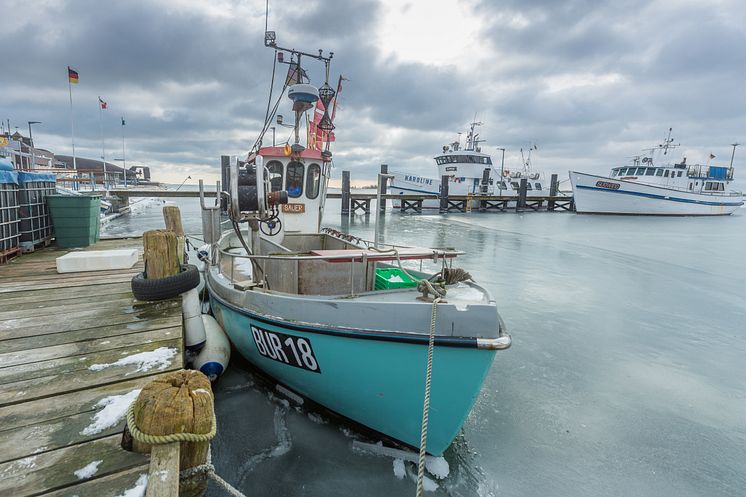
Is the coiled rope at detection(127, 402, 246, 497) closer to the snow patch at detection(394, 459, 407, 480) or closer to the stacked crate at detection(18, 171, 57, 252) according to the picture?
the snow patch at detection(394, 459, 407, 480)

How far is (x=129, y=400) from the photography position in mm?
2291

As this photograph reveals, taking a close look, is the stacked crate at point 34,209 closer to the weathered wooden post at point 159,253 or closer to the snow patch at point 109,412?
the weathered wooden post at point 159,253

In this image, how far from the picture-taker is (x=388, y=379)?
3.11 metres

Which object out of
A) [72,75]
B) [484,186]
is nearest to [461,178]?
[484,186]

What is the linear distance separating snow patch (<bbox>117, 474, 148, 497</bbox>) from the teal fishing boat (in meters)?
1.66

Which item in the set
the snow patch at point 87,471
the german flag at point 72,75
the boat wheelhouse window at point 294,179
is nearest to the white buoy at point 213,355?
the snow patch at point 87,471

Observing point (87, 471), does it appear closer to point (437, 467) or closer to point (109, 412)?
point (109, 412)

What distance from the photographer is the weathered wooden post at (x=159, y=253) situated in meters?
4.09

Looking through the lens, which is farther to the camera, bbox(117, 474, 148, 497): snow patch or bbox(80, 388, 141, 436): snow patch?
bbox(80, 388, 141, 436): snow patch

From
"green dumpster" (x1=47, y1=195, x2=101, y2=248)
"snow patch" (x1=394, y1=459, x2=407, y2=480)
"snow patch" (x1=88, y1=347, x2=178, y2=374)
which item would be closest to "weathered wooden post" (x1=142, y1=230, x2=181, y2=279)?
"snow patch" (x1=88, y1=347, x2=178, y2=374)

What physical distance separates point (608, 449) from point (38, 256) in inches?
346

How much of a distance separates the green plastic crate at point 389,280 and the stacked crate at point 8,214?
585 centimetres

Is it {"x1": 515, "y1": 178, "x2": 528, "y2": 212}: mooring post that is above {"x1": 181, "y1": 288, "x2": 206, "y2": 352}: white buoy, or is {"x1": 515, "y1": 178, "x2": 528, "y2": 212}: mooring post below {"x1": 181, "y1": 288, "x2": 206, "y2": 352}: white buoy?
above

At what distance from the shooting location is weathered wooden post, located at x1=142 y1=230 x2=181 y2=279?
409 centimetres
